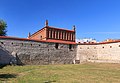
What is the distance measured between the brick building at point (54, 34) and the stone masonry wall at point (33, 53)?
20.4 ft

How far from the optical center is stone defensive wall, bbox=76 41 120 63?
97.5 feet

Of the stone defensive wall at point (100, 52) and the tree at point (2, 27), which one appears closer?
the stone defensive wall at point (100, 52)

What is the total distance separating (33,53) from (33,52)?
0.17 m

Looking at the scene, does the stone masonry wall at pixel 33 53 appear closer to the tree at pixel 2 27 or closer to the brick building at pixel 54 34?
the brick building at pixel 54 34

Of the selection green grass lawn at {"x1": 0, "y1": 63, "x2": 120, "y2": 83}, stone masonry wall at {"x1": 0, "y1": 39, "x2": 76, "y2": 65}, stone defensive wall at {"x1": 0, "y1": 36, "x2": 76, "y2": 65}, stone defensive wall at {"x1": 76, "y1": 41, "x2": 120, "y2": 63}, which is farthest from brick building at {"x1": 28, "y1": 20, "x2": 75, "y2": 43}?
green grass lawn at {"x1": 0, "y1": 63, "x2": 120, "y2": 83}

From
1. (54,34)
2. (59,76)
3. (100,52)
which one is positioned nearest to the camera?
(59,76)

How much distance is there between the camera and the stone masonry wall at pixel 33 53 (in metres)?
25.0

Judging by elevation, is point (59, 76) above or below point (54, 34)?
below

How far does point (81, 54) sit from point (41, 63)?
31.7 feet

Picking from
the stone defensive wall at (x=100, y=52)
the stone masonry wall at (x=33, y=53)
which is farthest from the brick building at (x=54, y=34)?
the stone defensive wall at (x=100, y=52)

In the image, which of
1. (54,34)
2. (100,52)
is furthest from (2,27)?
(100,52)

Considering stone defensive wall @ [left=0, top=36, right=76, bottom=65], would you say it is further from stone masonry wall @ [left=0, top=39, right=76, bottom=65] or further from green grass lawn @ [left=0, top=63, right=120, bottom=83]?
green grass lawn @ [left=0, top=63, right=120, bottom=83]

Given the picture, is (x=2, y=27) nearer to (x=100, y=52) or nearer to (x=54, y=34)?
(x=54, y=34)

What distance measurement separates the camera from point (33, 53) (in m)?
27.8
